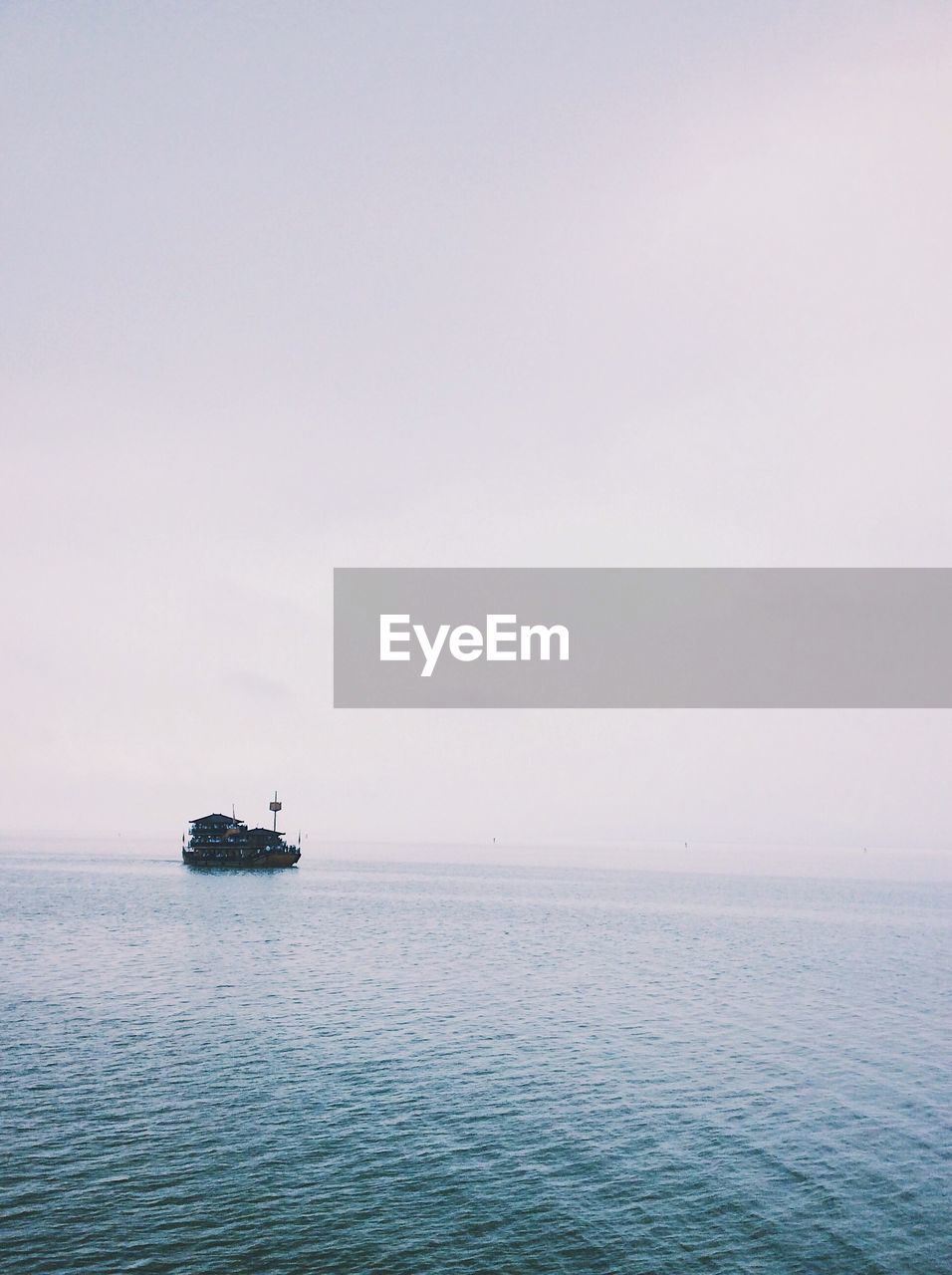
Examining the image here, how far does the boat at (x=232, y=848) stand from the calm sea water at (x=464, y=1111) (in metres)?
103

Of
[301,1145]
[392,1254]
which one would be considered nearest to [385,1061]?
[301,1145]

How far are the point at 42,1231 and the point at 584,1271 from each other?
16295mm

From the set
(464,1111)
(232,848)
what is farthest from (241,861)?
(464,1111)

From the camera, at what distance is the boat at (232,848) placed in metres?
182

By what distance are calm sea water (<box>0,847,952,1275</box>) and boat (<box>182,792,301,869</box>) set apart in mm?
102616

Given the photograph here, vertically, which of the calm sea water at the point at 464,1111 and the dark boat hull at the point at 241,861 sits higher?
the calm sea water at the point at 464,1111

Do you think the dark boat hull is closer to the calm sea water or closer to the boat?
the boat

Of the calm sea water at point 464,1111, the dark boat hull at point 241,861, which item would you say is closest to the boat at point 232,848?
the dark boat hull at point 241,861

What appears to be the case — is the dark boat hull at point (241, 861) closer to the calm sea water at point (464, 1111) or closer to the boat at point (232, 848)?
the boat at point (232, 848)

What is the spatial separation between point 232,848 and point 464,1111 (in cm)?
15974

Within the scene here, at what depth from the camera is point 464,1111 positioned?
36.1m

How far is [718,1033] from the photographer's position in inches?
2026

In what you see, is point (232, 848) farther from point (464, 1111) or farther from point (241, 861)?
point (464, 1111)

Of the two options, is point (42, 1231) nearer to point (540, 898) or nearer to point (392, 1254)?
point (392, 1254)
